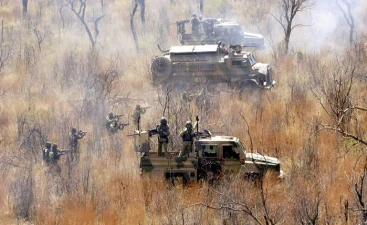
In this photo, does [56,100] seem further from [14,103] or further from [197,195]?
[197,195]

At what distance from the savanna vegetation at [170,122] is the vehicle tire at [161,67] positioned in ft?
2.21

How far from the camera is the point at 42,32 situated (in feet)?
91.9

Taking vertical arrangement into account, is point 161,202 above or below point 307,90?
below

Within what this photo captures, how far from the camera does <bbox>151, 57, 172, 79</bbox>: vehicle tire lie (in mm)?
17516

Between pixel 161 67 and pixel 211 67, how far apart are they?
181 cm

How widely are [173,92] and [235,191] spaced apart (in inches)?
365

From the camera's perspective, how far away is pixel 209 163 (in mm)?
9773

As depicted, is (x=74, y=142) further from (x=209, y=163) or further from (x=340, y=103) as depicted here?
(x=340, y=103)

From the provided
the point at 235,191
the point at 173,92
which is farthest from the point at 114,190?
the point at 173,92

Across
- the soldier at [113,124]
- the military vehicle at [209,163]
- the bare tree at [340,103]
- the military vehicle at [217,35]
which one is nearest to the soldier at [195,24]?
the military vehicle at [217,35]

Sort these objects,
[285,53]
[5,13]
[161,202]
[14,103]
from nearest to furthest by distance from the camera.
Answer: [161,202] < [14,103] < [285,53] < [5,13]

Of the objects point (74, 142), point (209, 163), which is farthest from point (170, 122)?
point (209, 163)

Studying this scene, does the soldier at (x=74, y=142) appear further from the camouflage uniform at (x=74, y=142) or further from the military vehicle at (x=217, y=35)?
the military vehicle at (x=217, y=35)

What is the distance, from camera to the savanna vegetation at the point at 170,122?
8.68 metres
